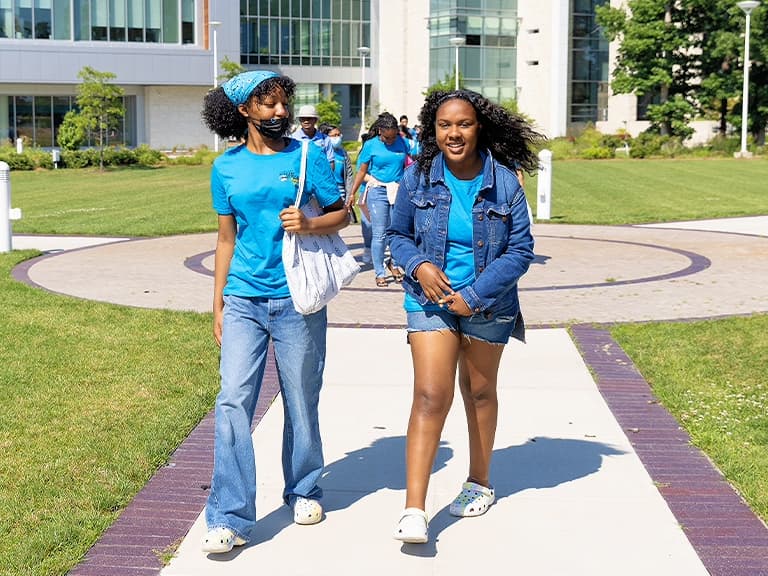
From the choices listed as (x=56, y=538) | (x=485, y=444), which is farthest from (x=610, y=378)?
(x=56, y=538)

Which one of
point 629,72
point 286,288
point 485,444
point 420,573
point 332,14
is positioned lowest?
point 420,573

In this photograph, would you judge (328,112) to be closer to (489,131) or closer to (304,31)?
(304,31)

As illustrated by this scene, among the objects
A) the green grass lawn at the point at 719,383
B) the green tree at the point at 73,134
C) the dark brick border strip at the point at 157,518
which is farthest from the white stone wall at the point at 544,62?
the dark brick border strip at the point at 157,518

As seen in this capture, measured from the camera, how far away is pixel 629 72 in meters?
55.8

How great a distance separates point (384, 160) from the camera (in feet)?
39.4

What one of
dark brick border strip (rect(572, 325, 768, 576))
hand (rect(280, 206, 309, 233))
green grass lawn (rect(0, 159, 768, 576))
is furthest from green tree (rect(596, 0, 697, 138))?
hand (rect(280, 206, 309, 233))

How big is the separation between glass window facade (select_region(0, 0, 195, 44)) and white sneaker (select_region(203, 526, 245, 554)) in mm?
60203

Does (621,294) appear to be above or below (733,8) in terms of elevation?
below

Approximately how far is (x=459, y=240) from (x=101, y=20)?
60944 mm

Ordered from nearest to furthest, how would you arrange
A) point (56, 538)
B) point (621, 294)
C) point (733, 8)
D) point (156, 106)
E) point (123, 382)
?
1. point (56, 538)
2. point (123, 382)
3. point (621, 294)
4. point (733, 8)
5. point (156, 106)

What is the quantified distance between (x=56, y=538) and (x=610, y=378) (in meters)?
4.29

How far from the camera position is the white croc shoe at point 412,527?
188 inches

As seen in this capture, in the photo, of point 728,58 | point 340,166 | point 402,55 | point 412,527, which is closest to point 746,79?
point 728,58

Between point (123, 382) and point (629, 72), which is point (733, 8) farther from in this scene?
point (123, 382)
